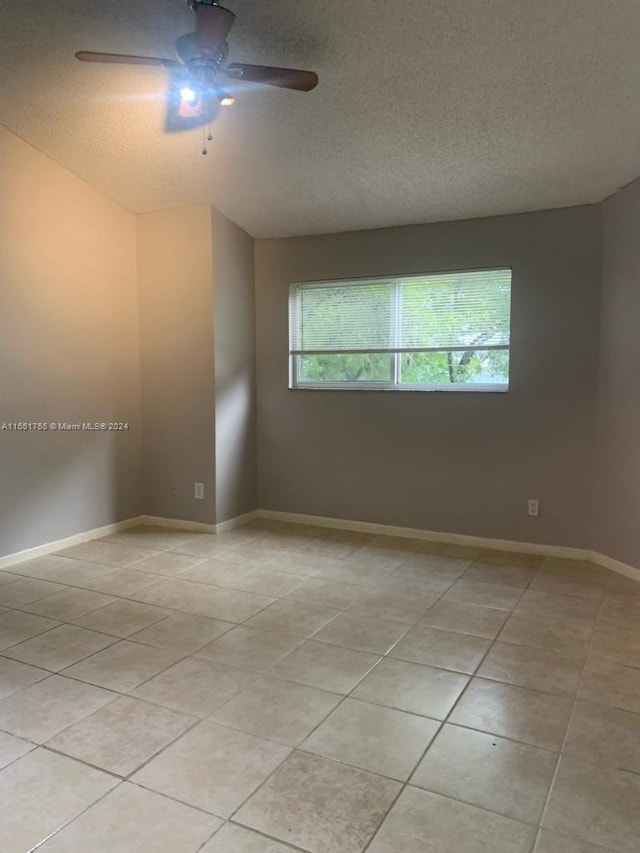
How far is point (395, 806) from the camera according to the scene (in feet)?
5.51

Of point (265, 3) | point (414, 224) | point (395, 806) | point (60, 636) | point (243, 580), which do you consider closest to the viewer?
point (395, 806)

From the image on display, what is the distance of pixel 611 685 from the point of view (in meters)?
2.33

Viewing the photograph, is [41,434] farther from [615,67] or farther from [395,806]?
[615,67]

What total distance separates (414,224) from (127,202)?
2102 millimetres

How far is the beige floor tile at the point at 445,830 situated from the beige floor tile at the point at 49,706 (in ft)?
3.81

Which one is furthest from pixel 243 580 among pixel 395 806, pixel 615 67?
pixel 615 67

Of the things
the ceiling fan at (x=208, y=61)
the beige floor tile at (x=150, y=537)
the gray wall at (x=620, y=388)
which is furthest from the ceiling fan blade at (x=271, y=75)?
the beige floor tile at (x=150, y=537)

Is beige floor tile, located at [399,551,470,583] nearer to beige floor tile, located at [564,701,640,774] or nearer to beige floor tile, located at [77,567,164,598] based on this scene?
beige floor tile, located at [564,701,640,774]

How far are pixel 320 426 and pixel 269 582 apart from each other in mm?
1533

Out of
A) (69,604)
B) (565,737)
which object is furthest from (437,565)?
(69,604)

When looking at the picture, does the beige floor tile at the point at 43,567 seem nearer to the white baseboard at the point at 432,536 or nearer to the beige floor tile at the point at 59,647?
the beige floor tile at the point at 59,647

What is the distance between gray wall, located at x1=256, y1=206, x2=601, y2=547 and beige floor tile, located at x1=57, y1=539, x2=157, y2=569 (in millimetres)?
1227

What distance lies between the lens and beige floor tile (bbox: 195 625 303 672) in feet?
8.25

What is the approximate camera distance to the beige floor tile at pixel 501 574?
3509 millimetres
